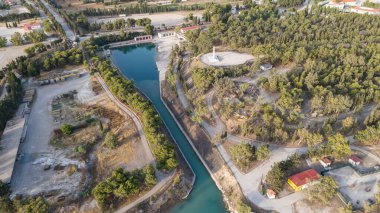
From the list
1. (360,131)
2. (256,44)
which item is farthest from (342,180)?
(256,44)

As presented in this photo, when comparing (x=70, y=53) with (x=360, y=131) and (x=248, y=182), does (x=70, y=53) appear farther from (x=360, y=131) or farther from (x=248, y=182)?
(x=360, y=131)

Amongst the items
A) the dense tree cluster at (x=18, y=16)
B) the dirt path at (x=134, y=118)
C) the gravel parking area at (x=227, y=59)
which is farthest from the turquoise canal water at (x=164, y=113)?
the dense tree cluster at (x=18, y=16)

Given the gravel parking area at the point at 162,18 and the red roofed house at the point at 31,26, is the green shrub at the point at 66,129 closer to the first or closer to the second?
the red roofed house at the point at 31,26

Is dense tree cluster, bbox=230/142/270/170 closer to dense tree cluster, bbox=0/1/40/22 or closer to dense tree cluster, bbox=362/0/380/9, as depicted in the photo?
dense tree cluster, bbox=362/0/380/9

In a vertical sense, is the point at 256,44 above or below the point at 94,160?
above

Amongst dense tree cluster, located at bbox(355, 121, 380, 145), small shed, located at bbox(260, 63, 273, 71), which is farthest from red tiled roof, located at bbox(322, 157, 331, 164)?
small shed, located at bbox(260, 63, 273, 71)
